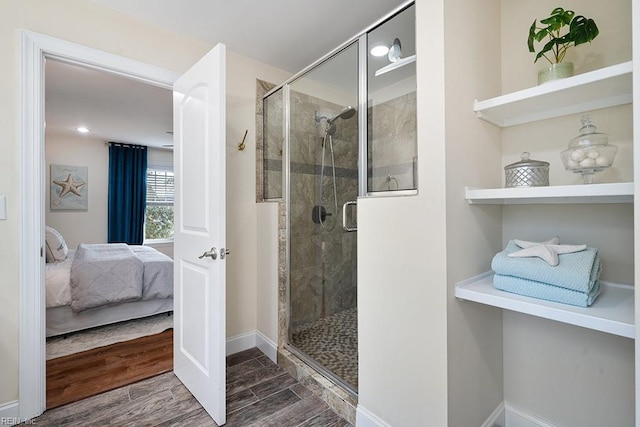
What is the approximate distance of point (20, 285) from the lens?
1.66 metres

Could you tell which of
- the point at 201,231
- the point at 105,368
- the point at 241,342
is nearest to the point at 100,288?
the point at 105,368

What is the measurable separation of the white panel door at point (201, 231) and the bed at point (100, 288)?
4.21ft

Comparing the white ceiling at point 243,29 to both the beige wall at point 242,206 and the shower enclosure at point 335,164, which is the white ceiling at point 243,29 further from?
the shower enclosure at point 335,164

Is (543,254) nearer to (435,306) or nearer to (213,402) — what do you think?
(435,306)

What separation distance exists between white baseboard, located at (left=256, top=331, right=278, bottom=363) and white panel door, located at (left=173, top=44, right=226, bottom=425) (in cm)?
63

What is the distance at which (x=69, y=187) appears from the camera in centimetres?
499

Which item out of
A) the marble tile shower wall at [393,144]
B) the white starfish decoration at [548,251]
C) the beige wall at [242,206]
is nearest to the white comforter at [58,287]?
the beige wall at [242,206]

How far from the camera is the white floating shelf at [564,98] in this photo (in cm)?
105

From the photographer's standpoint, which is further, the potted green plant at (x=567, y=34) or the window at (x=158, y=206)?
the window at (x=158, y=206)

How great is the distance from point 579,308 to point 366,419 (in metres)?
Result: 1.08

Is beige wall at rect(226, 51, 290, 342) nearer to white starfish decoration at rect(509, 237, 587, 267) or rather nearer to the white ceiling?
the white ceiling

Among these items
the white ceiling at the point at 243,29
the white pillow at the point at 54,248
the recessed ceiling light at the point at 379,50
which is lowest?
the white pillow at the point at 54,248

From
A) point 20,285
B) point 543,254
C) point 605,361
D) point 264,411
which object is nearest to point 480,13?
point 543,254

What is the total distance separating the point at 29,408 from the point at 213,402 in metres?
1.02
